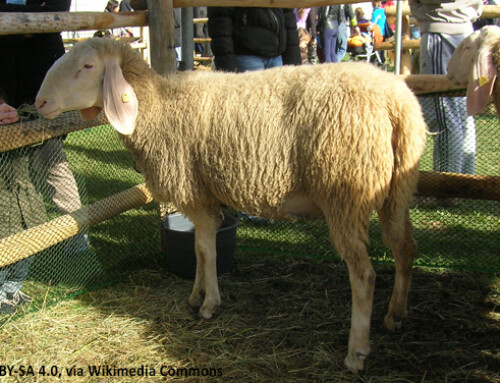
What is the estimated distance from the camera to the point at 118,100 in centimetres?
278

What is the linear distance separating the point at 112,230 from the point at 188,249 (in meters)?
1.08

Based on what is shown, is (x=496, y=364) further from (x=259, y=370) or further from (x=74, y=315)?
(x=74, y=315)

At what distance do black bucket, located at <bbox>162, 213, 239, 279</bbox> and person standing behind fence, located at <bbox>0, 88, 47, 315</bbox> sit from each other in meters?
0.83

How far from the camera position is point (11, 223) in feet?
10.1

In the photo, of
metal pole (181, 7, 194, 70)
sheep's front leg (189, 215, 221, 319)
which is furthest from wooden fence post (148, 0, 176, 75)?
metal pole (181, 7, 194, 70)

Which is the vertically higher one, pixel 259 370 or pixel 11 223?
pixel 11 223

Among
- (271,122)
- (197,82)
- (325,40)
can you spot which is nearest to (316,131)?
(271,122)

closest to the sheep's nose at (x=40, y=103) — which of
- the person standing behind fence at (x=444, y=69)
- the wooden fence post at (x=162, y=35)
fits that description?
the wooden fence post at (x=162, y=35)

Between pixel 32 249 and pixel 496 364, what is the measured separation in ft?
8.18

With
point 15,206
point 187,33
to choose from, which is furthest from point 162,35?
point 187,33

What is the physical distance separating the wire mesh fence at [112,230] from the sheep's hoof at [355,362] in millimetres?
1223

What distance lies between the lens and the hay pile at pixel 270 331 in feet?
8.45

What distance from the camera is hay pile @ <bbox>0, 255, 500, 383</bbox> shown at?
2.57 metres

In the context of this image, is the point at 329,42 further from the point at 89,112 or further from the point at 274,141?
the point at 274,141
